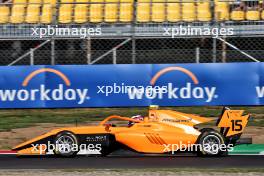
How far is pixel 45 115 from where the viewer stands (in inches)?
631

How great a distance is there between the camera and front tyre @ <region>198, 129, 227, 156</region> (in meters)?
10.4

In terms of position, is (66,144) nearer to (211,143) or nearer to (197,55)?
(211,143)

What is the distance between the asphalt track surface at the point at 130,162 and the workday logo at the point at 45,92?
5.15 m

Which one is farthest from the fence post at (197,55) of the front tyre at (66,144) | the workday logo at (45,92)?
the front tyre at (66,144)

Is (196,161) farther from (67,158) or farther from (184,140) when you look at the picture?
(67,158)

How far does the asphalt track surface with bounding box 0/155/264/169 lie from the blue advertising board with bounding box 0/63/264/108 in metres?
5.15

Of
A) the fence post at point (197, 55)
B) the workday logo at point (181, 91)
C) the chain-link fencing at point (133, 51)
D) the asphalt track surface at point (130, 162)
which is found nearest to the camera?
the asphalt track surface at point (130, 162)

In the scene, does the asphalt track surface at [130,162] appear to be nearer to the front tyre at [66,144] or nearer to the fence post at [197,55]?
the front tyre at [66,144]

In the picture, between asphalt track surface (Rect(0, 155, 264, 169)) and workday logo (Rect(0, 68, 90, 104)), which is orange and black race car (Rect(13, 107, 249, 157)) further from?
workday logo (Rect(0, 68, 90, 104))

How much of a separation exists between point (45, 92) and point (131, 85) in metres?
2.23

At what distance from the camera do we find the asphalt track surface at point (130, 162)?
978 cm

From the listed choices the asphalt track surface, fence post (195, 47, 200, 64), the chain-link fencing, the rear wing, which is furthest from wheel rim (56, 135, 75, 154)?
fence post (195, 47, 200, 64)

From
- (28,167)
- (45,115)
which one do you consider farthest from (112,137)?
(45,115)

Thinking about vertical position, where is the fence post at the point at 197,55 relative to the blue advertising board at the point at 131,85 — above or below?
above
